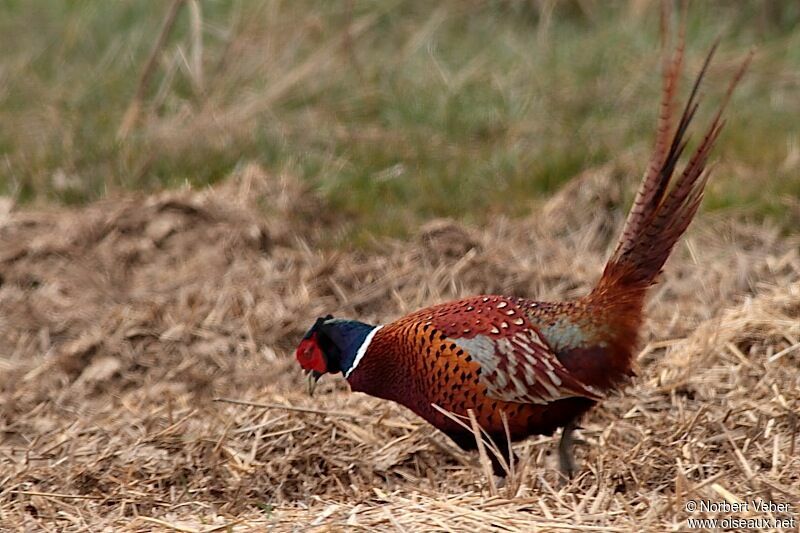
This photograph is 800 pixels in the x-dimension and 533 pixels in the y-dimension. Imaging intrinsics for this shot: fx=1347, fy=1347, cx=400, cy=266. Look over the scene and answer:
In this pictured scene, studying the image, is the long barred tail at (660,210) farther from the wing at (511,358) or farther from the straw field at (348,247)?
the straw field at (348,247)

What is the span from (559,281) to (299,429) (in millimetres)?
1653

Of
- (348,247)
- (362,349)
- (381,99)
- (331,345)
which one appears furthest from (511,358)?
(381,99)

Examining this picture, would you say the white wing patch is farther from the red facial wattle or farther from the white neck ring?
the red facial wattle

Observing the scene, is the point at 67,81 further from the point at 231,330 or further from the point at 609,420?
the point at 609,420

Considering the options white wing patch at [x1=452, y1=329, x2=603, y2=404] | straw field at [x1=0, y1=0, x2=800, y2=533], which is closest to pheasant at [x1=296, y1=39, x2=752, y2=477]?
white wing patch at [x1=452, y1=329, x2=603, y2=404]

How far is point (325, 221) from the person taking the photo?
6.46 metres

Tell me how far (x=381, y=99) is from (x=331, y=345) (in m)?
4.01

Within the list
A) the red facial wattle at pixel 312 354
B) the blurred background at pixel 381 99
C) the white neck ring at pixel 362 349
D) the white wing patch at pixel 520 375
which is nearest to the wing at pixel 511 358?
the white wing patch at pixel 520 375

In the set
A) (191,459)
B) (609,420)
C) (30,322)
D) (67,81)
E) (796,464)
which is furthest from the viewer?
(67,81)

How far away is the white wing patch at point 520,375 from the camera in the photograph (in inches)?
152

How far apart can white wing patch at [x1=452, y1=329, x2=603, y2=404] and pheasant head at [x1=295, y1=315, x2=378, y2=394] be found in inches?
14.1

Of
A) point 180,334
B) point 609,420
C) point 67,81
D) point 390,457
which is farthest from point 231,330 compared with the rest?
point 67,81

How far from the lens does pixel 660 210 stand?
3.95 meters

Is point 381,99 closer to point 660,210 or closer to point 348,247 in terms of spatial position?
point 348,247
